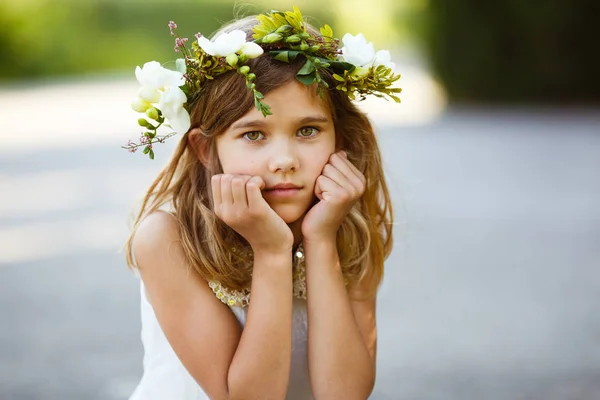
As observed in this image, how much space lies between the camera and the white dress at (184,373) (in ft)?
9.92

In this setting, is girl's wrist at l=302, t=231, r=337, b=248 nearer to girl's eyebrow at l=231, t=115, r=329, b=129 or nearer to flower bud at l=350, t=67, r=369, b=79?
girl's eyebrow at l=231, t=115, r=329, b=129

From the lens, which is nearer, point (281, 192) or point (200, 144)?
point (281, 192)

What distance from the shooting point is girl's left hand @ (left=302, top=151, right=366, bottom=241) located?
2.75 meters

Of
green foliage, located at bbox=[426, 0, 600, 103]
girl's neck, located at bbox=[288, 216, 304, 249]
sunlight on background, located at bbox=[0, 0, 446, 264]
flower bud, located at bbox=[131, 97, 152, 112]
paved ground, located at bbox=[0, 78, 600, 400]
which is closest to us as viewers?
flower bud, located at bbox=[131, 97, 152, 112]

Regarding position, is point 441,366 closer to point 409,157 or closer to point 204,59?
point 204,59

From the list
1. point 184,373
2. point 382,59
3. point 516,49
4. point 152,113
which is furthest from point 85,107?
point 382,59

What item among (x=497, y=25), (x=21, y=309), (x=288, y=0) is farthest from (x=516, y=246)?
(x=288, y=0)

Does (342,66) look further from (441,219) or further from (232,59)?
(441,219)

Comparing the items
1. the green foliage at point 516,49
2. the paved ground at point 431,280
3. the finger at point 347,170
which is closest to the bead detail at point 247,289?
the finger at point 347,170

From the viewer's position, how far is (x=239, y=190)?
2.62m

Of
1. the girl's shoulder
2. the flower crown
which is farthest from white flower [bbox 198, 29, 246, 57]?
the girl's shoulder

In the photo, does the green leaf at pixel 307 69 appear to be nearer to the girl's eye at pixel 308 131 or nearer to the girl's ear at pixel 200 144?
the girl's eye at pixel 308 131

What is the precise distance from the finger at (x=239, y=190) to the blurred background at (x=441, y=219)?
0.90 metres

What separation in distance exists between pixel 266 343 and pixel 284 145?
2.07ft
